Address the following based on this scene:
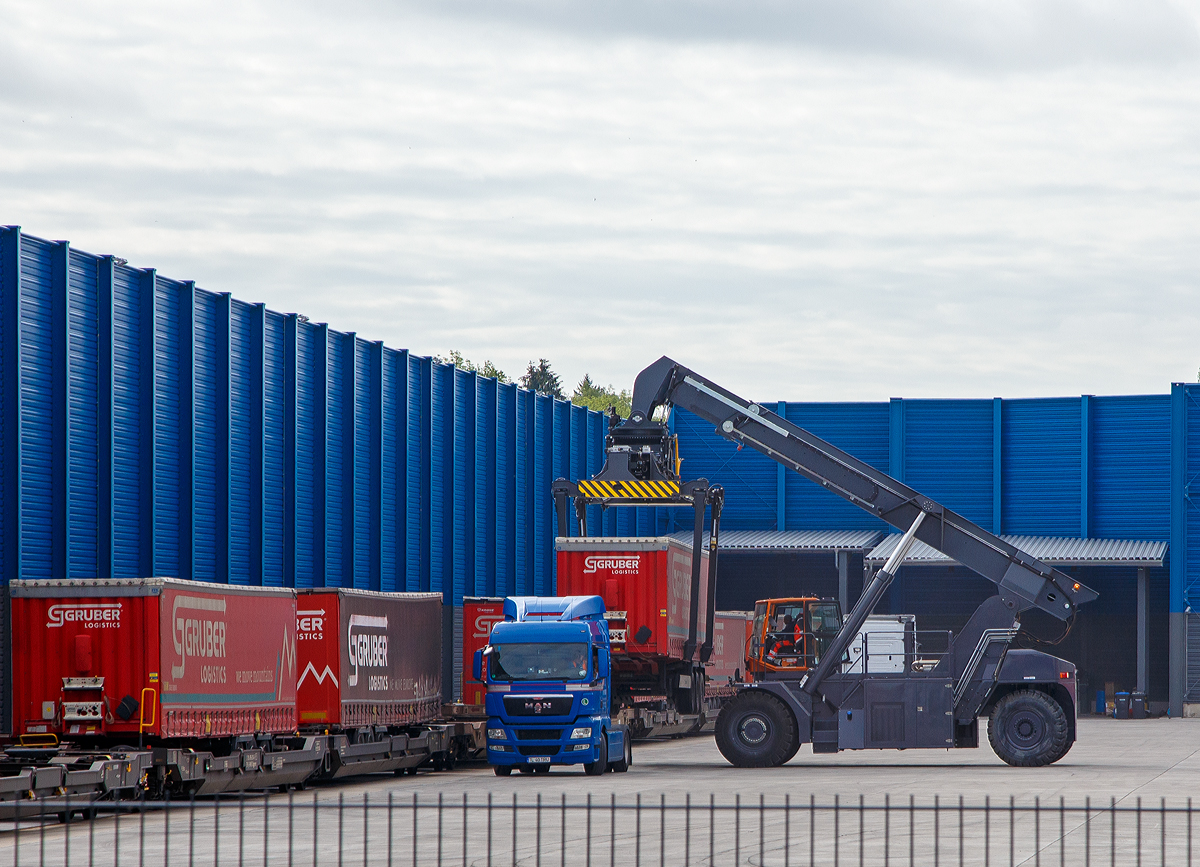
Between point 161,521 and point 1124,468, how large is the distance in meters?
34.3

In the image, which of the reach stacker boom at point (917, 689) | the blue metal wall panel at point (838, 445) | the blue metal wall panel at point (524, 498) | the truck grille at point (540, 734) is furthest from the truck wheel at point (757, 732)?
the blue metal wall panel at point (838, 445)

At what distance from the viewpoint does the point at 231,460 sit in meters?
32.2

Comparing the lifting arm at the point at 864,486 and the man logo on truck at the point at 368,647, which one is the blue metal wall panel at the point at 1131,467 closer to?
the lifting arm at the point at 864,486

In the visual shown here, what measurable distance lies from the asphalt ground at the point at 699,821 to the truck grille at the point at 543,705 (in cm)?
100

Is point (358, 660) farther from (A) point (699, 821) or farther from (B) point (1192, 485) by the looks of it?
(B) point (1192, 485)

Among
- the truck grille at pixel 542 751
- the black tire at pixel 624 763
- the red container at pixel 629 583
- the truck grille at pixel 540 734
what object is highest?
the red container at pixel 629 583

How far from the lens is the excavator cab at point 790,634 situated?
118 feet

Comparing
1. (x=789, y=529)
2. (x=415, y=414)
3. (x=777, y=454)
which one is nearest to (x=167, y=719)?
(x=777, y=454)

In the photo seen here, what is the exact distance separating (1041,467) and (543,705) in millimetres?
32765

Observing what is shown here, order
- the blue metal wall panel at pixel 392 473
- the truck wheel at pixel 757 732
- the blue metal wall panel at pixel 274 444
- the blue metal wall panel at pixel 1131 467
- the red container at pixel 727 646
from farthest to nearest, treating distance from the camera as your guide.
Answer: the blue metal wall panel at pixel 1131 467 < the red container at pixel 727 646 < the blue metal wall panel at pixel 392 473 < the blue metal wall panel at pixel 274 444 < the truck wheel at pixel 757 732

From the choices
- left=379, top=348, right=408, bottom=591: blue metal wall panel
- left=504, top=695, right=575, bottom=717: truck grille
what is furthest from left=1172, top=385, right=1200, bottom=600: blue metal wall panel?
left=504, top=695, right=575, bottom=717: truck grille

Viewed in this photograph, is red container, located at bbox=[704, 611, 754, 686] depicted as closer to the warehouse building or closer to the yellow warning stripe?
the warehouse building

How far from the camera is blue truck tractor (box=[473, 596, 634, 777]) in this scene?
25703 millimetres

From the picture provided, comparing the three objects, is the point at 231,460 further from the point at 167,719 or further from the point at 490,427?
the point at 490,427
